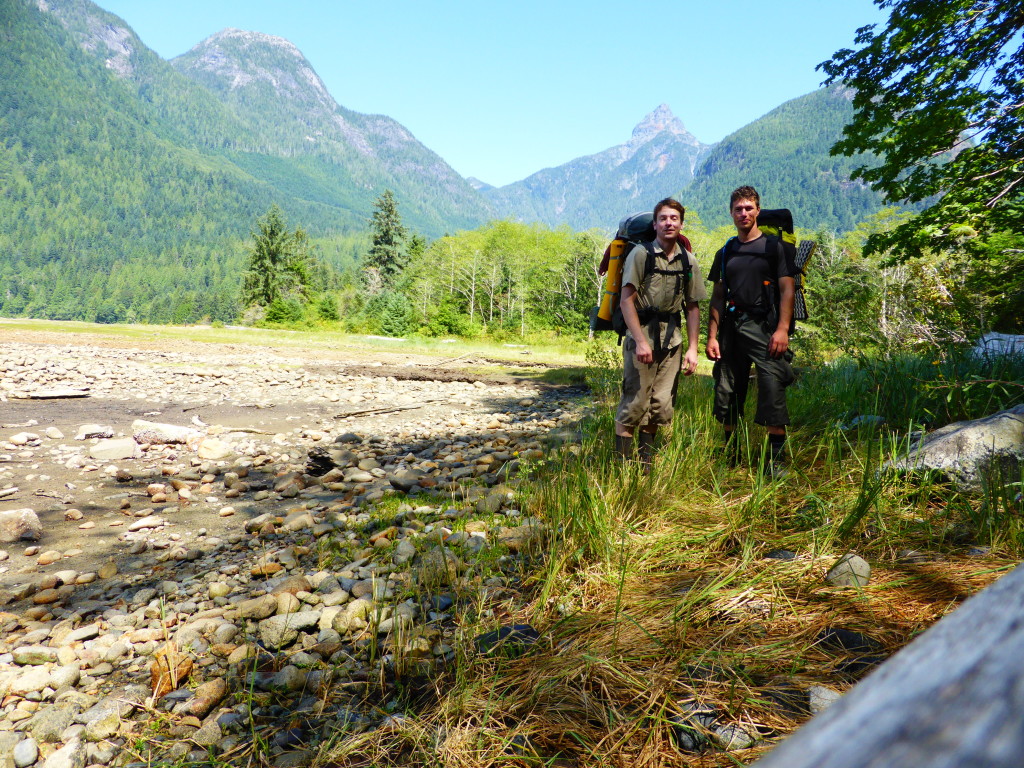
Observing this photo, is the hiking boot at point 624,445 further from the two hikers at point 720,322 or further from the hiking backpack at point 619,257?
the hiking backpack at point 619,257

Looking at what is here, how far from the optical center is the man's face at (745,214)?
13.3 ft

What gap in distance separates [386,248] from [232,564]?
56922mm

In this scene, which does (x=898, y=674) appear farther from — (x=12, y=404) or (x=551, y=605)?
(x=12, y=404)

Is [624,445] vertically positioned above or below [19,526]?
above

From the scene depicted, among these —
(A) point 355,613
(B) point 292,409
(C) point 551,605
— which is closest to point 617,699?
(C) point 551,605

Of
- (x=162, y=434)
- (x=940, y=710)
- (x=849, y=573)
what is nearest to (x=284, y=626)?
(x=849, y=573)

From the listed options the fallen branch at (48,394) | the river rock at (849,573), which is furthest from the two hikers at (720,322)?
the fallen branch at (48,394)

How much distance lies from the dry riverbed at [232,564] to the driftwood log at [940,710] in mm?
1959

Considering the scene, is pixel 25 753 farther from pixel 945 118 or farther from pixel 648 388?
pixel 945 118

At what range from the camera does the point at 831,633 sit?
1941 millimetres

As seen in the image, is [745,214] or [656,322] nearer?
[745,214]

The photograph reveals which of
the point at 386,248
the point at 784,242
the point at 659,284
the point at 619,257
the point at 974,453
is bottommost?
the point at 974,453

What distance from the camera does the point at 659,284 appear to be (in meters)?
4.24

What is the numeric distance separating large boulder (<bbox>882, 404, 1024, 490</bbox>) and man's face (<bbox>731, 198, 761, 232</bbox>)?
187 centimetres
